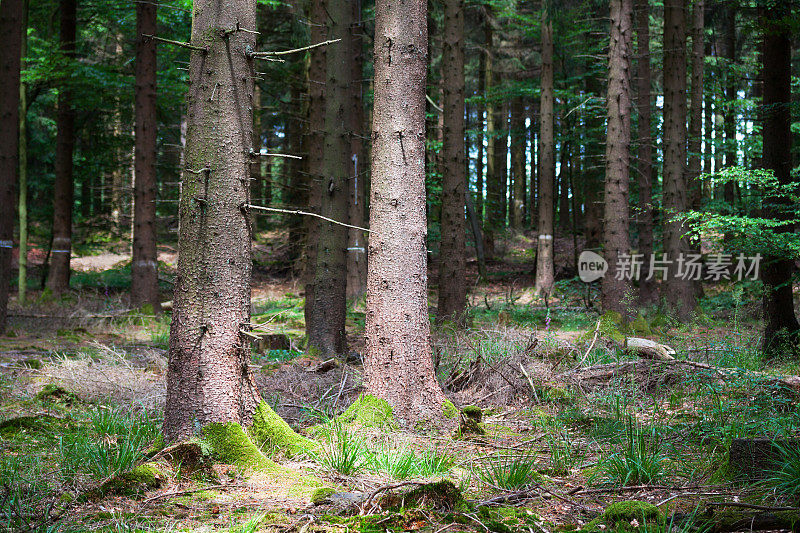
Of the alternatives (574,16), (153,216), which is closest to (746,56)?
(574,16)

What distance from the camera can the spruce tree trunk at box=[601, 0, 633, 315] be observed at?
11.2 metres

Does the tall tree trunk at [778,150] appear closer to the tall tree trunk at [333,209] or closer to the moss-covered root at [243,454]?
the tall tree trunk at [333,209]

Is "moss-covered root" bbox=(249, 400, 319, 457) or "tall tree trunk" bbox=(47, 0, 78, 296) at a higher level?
"tall tree trunk" bbox=(47, 0, 78, 296)

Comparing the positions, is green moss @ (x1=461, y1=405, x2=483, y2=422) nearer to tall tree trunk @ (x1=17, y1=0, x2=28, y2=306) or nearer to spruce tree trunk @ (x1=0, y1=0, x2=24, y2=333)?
spruce tree trunk @ (x1=0, y1=0, x2=24, y2=333)

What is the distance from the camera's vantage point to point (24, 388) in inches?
276

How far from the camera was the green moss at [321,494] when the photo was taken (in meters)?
3.74

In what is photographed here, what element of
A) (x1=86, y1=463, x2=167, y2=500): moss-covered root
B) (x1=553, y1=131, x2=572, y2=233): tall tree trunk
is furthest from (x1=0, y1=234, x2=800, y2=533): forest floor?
(x1=553, y1=131, x2=572, y2=233): tall tree trunk

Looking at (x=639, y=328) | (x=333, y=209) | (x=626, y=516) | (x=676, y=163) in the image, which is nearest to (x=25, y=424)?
(x=333, y=209)

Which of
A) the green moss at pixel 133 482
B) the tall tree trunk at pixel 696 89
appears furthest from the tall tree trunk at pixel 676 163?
the green moss at pixel 133 482

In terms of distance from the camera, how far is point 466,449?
5.00 m

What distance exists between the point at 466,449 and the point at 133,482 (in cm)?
252

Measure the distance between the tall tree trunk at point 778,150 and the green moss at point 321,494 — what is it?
657 centimetres

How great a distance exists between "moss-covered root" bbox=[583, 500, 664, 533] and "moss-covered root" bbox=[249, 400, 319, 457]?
2174 mm

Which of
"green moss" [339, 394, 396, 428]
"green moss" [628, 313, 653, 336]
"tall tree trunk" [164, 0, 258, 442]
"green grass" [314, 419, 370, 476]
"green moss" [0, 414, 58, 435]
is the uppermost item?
"tall tree trunk" [164, 0, 258, 442]
